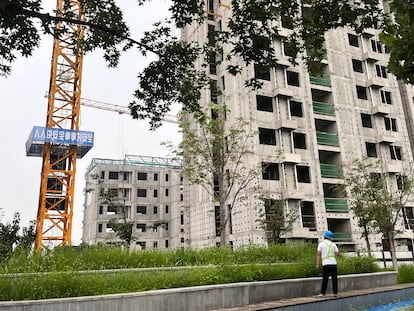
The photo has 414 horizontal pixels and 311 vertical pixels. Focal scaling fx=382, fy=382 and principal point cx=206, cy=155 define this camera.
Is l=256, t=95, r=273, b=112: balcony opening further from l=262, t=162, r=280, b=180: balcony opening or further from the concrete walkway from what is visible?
the concrete walkway

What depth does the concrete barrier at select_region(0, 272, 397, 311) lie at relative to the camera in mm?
6016

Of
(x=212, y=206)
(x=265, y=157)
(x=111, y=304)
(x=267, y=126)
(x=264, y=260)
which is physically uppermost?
(x=267, y=126)

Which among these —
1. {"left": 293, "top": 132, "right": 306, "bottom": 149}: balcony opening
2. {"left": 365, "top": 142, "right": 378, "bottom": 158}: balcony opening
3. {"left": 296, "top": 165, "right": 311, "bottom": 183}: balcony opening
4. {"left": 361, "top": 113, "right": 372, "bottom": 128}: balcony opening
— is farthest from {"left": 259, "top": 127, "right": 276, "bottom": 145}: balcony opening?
{"left": 361, "top": 113, "right": 372, "bottom": 128}: balcony opening

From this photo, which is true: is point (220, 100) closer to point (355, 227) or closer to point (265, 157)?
point (265, 157)

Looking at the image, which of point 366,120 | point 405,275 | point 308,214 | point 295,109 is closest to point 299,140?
point 295,109

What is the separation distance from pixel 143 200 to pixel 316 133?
4119 centimetres

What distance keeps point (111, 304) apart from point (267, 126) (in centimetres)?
2373

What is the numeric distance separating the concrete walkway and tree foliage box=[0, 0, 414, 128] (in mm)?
4630

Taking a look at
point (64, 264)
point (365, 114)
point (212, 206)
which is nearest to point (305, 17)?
point (64, 264)

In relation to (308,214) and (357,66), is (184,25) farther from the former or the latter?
(357,66)

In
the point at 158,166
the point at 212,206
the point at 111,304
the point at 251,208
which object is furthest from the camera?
the point at 158,166

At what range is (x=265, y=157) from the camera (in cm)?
2778

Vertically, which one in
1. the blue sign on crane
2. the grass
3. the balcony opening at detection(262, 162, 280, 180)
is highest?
the blue sign on crane

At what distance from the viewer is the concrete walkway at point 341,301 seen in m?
7.35
